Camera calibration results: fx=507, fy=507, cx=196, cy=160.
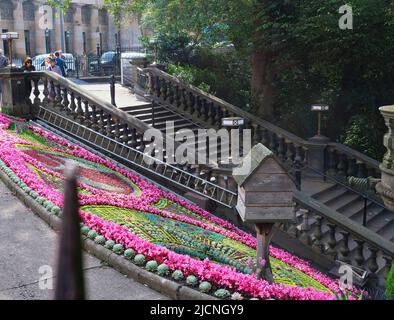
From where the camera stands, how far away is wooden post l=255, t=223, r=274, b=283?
260 inches

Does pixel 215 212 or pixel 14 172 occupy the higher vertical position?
pixel 14 172

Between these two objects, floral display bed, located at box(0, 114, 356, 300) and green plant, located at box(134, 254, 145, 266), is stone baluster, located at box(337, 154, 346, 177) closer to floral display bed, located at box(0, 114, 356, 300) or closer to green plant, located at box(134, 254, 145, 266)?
floral display bed, located at box(0, 114, 356, 300)

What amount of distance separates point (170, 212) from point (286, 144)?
655 centimetres

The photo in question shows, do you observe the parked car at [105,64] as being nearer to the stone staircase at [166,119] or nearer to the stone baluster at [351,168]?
the stone staircase at [166,119]

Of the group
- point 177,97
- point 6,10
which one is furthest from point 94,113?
point 6,10

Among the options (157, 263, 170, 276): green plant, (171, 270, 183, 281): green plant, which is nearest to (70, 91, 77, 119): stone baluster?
(157, 263, 170, 276): green plant

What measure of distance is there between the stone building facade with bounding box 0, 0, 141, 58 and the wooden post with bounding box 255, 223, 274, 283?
37.1 metres

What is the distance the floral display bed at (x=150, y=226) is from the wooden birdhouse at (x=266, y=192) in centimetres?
82

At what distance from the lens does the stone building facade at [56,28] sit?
43906 mm

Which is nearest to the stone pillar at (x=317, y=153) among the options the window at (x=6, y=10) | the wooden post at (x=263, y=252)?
the wooden post at (x=263, y=252)
